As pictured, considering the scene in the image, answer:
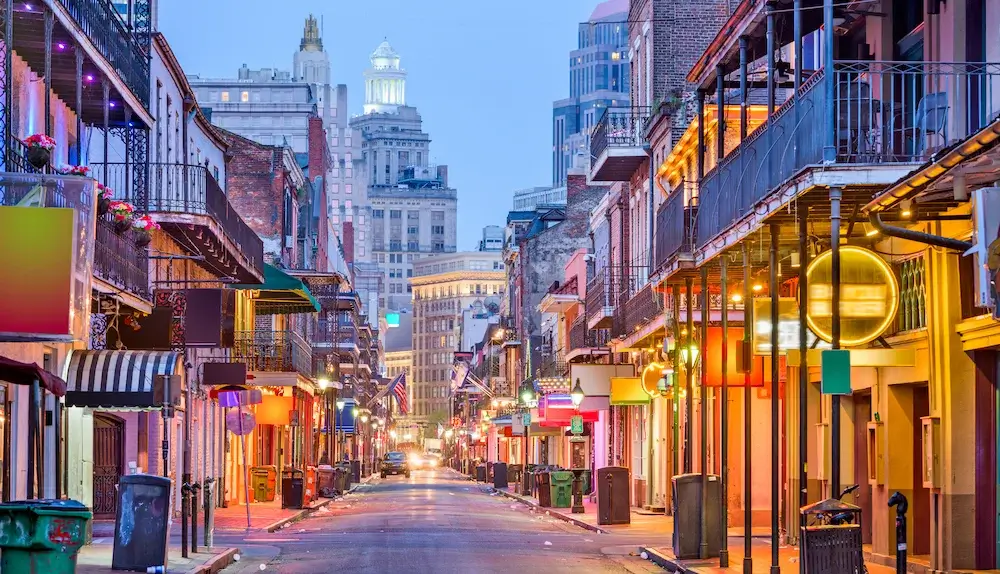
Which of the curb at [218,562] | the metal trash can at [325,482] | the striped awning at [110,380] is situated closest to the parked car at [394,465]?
the metal trash can at [325,482]

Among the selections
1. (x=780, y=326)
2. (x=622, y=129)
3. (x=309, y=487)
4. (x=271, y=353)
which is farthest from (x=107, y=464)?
(x=780, y=326)

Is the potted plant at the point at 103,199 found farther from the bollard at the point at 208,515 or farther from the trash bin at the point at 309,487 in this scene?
the trash bin at the point at 309,487

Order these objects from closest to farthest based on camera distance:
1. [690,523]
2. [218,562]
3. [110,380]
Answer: [218,562]
[690,523]
[110,380]

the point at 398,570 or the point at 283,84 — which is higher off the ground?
the point at 283,84

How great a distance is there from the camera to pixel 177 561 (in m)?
21.0

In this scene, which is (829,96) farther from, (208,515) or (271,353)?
(271,353)

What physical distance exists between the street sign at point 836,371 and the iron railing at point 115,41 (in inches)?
432

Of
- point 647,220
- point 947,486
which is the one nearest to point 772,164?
point 947,486

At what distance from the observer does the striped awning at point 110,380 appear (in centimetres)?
2500

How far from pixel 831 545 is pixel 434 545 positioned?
37.4 ft

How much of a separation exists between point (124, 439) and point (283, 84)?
53.9 m

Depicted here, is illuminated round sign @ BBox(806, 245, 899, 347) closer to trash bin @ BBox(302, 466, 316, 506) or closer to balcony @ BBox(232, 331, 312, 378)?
trash bin @ BBox(302, 466, 316, 506)

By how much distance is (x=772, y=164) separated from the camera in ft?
59.6

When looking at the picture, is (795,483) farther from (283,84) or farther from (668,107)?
(283,84)
